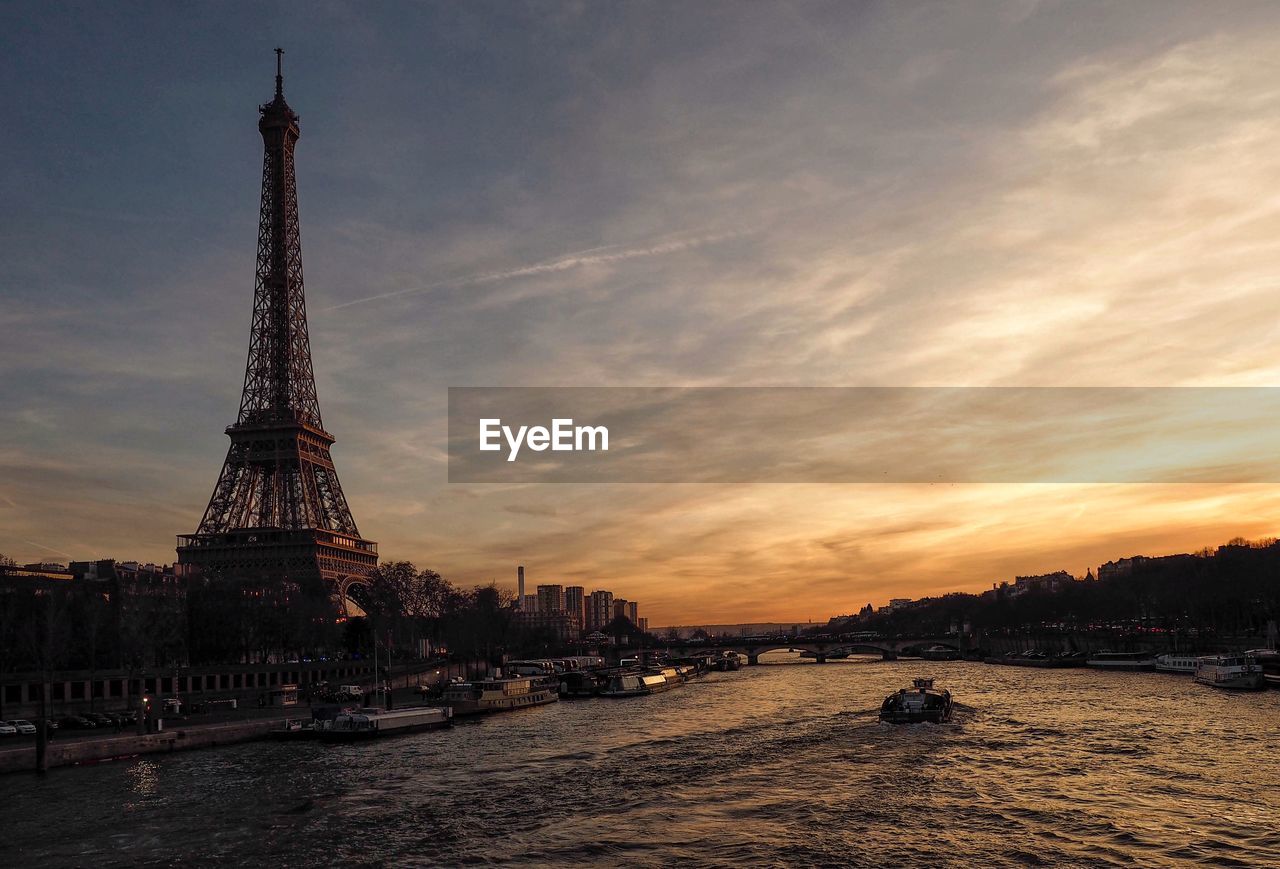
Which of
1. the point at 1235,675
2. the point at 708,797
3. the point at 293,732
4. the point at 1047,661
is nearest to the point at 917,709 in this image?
the point at 708,797

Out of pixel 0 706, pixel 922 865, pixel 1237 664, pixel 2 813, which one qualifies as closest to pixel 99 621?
pixel 0 706

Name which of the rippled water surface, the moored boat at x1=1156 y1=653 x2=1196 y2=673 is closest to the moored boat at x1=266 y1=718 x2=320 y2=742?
the rippled water surface

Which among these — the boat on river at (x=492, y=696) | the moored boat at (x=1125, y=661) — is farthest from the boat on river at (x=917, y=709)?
the moored boat at (x=1125, y=661)

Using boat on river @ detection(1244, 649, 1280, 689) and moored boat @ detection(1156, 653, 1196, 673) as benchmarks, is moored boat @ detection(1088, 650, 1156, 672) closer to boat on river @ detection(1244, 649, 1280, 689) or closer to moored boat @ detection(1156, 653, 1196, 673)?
moored boat @ detection(1156, 653, 1196, 673)

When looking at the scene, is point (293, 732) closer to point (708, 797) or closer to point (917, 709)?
point (708, 797)

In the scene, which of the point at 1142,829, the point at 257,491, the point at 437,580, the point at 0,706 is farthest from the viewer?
the point at 437,580

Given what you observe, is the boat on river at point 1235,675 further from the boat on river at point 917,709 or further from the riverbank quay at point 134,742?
the riverbank quay at point 134,742

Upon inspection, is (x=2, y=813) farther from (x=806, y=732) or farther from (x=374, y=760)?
(x=806, y=732)
